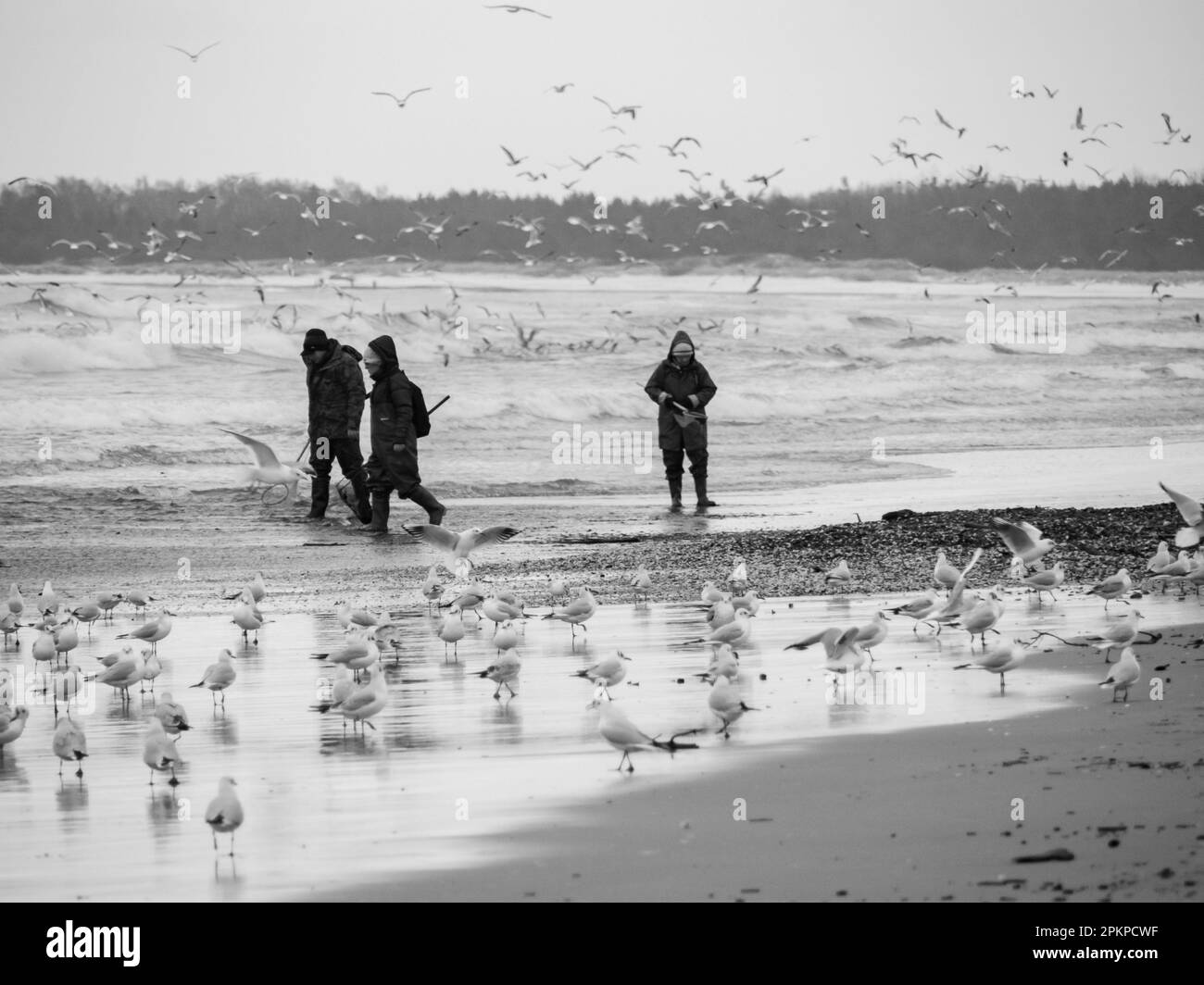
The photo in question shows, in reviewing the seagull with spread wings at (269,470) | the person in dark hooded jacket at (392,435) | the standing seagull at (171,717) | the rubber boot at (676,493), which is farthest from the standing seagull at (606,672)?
the seagull with spread wings at (269,470)

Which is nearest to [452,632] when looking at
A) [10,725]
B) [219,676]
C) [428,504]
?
[219,676]

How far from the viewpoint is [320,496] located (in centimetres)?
1454

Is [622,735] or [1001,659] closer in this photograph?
[622,735]

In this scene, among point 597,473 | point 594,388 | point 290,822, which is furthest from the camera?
point 594,388

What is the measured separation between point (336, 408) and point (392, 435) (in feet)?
3.36

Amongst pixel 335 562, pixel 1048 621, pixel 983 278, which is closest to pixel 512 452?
pixel 335 562

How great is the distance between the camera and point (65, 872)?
443 centimetres

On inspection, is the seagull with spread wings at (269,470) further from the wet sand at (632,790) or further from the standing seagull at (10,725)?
the standing seagull at (10,725)

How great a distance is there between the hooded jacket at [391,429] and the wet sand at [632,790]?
18.3 feet

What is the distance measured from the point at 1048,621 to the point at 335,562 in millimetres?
5530

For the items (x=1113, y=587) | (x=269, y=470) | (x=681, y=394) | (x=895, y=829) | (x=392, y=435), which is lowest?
(x=895, y=829)

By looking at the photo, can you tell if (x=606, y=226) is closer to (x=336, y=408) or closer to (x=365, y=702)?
(x=336, y=408)

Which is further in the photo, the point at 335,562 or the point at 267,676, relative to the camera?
the point at 335,562
